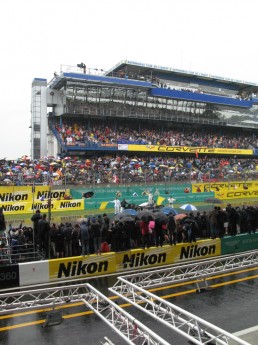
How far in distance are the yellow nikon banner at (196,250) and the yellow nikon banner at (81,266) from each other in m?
2.56

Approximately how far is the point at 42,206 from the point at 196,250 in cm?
979

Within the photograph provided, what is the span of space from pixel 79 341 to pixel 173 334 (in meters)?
1.91

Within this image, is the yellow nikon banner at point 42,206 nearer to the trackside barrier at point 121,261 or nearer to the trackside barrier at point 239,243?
the trackside barrier at point 121,261

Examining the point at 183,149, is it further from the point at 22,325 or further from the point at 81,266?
the point at 22,325

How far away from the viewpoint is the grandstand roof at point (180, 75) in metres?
48.7

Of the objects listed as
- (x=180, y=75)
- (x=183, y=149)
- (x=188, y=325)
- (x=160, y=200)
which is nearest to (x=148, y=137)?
(x=183, y=149)

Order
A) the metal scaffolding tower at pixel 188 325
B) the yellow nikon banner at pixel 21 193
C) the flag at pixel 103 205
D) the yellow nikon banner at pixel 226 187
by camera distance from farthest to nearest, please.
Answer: the yellow nikon banner at pixel 226 187 → the flag at pixel 103 205 → the yellow nikon banner at pixel 21 193 → the metal scaffolding tower at pixel 188 325

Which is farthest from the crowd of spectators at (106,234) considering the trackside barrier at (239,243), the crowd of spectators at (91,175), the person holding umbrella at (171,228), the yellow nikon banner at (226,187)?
the yellow nikon banner at (226,187)

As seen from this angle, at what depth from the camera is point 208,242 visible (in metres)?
14.0

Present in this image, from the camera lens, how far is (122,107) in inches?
1718

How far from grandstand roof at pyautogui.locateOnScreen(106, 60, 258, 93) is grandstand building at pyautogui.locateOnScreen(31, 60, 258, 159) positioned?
0.10 meters

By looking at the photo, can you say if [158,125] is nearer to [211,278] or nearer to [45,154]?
[45,154]

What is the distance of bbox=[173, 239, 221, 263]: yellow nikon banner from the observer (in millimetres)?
13398

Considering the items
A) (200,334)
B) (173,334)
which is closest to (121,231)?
(173,334)
